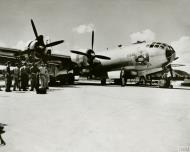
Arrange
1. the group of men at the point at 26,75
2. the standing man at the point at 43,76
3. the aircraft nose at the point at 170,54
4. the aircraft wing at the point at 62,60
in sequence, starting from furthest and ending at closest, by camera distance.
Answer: the aircraft wing at the point at 62,60, the aircraft nose at the point at 170,54, the group of men at the point at 26,75, the standing man at the point at 43,76

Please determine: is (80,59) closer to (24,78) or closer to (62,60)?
(62,60)

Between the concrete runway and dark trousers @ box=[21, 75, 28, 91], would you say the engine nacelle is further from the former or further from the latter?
the concrete runway

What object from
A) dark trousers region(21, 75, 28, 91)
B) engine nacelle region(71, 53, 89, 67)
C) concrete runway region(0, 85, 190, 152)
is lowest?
concrete runway region(0, 85, 190, 152)

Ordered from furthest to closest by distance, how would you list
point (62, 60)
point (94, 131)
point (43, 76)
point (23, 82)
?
point (62, 60) → point (23, 82) → point (43, 76) → point (94, 131)

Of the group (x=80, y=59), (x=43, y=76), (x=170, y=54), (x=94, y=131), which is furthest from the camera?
(x=80, y=59)

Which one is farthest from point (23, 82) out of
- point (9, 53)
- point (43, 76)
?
point (9, 53)

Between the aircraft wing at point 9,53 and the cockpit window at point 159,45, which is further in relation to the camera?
the aircraft wing at point 9,53

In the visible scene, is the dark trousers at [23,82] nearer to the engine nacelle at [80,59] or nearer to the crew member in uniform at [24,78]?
the crew member in uniform at [24,78]

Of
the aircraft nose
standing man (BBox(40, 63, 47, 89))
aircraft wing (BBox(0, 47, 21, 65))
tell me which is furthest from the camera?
aircraft wing (BBox(0, 47, 21, 65))

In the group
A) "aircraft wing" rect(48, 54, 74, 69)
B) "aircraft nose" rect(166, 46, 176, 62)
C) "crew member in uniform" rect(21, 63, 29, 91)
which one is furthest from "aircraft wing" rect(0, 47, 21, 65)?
"aircraft nose" rect(166, 46, 176, 62)

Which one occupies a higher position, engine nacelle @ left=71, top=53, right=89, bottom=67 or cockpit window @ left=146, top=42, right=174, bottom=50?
→ cockpit window @ left=146, top=42, right=174, bottom=50

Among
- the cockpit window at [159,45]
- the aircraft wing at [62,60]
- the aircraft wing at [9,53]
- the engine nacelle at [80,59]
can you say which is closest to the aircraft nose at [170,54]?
the cockpit window at [159,45]

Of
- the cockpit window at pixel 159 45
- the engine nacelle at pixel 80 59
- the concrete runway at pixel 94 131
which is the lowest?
the concrete runway at pixel 94 131

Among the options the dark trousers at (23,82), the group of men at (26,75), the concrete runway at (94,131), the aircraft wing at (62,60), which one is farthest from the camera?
the aircraft wing at (62,60)
